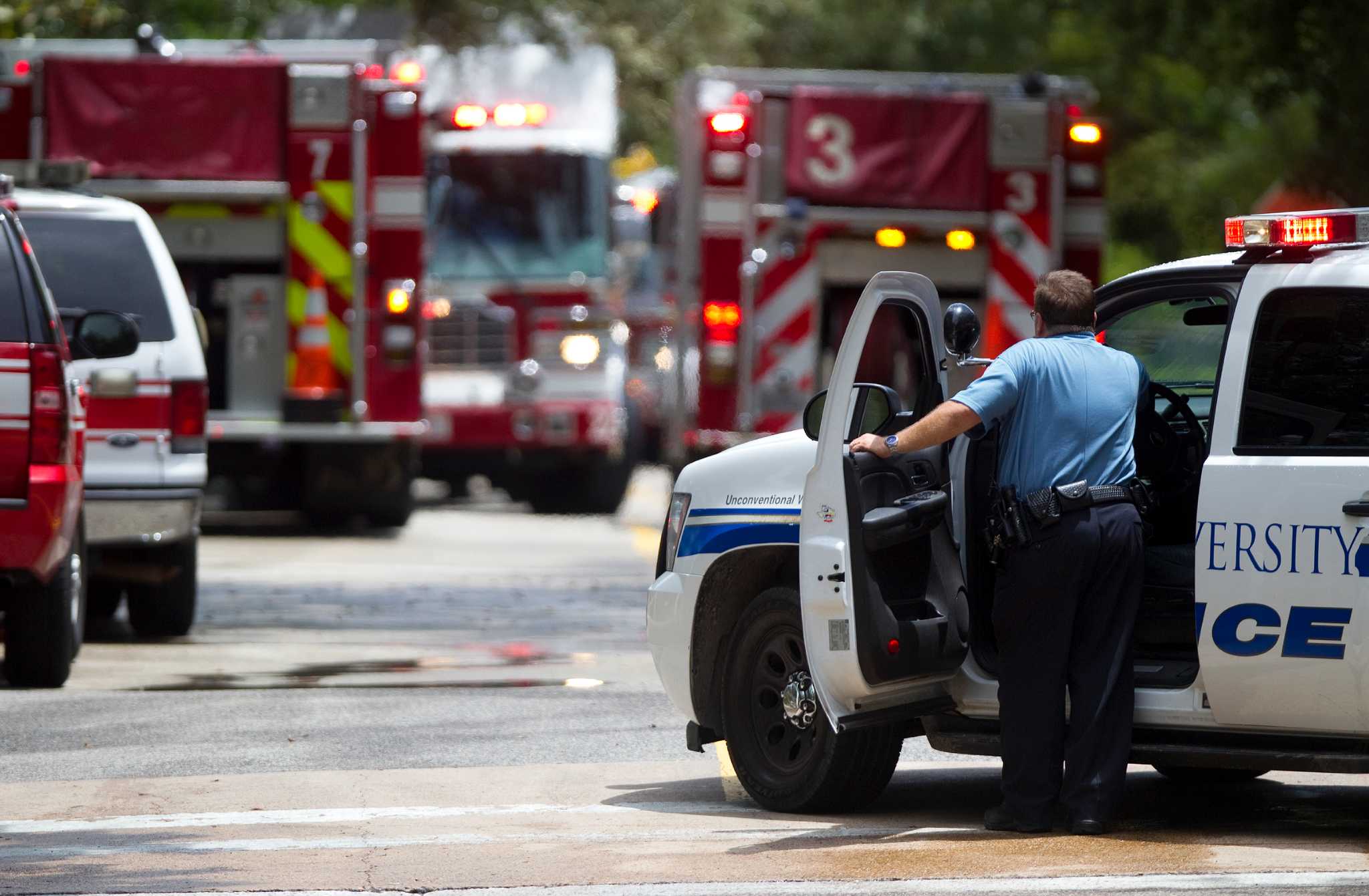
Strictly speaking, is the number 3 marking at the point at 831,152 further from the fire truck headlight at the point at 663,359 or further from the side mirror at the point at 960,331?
the fire truck headlight at the point at 663,359

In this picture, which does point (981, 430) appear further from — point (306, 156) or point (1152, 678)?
point (306, 156)

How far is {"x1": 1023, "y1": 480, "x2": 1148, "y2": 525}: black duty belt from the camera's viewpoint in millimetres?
7066

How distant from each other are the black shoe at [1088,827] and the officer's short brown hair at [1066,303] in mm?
1383

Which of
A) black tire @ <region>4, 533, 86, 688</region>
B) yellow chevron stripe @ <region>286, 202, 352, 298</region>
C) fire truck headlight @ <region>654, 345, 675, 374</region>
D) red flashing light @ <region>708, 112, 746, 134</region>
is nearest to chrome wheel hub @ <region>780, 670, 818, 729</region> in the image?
black tire @ <region>4, 533, 86, 688</region>

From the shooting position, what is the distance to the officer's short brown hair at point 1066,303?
728 cm

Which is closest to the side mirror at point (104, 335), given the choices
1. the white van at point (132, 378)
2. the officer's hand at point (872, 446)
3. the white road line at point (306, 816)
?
the white van at point (132, 378)

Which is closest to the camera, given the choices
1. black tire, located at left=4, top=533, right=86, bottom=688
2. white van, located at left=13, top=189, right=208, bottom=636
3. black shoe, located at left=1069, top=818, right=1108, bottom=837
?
black shoe, located at left=1069, top=818, right=1108, bottom=837

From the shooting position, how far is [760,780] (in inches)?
300

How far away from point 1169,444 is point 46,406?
410 cm

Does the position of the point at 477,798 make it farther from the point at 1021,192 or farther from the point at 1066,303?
the point at 1021,192

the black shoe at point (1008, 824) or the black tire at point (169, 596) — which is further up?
the black shoe at point (1008, 824)

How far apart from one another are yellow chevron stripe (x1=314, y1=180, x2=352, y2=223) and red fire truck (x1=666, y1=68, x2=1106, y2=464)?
2375mm

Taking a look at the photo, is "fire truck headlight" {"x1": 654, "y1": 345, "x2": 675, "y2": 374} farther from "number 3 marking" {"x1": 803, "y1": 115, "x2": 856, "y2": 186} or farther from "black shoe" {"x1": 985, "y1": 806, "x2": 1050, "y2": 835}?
"black shoe" {"x1": 985, "y1": 806, "x2": 1050, "y2": 835}

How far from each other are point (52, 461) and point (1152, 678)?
4.32 metres
